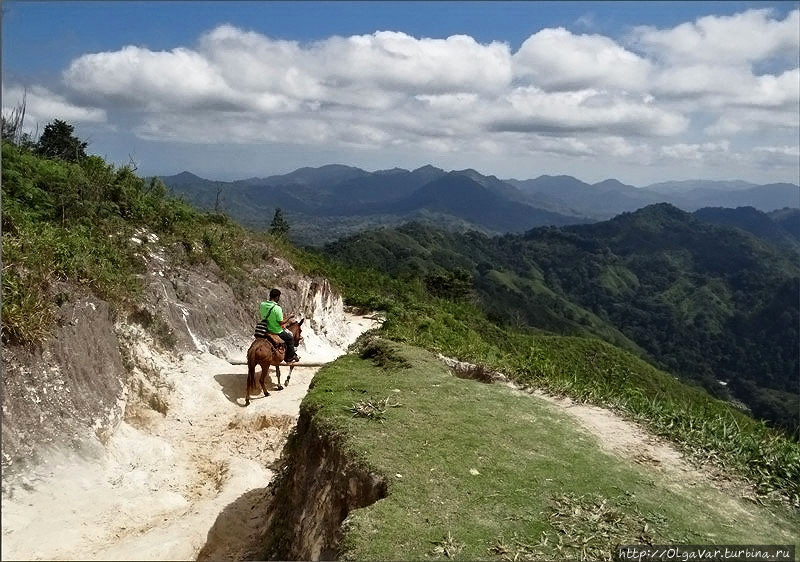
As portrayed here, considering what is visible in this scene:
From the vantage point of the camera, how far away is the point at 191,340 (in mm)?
15523

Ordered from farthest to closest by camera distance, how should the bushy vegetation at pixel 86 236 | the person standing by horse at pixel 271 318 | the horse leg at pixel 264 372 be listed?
the person standing by horse at pixel 271 318 → the horse leg at pixel 264 372 → the bushy vegetation at pixel 86 236

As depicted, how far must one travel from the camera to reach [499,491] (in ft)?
24.5

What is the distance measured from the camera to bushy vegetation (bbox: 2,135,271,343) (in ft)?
34.9

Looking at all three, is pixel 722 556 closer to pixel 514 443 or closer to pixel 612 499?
pixel 612 499

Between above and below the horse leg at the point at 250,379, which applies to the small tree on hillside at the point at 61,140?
above

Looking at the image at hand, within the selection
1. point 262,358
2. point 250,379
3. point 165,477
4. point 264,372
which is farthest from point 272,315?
point 165,477

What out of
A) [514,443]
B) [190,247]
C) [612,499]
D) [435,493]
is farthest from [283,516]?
[190,247]

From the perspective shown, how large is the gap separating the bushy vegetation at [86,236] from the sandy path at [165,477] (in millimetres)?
2261

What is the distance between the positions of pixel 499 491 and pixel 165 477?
260 inches

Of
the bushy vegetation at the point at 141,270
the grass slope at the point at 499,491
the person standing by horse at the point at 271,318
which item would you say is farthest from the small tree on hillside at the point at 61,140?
the grass slope at the point at 499,491

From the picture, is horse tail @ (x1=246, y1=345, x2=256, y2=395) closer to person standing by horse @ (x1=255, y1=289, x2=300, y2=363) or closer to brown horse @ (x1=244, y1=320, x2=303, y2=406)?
brown horse @ (x1=244, y1=320, x2=303, y2=406)

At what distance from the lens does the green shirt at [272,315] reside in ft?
48.6

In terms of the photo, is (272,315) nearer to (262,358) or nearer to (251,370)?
(262,358)

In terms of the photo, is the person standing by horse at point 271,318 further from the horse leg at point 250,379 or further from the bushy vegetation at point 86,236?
the bushy vegetation at point 86,236
